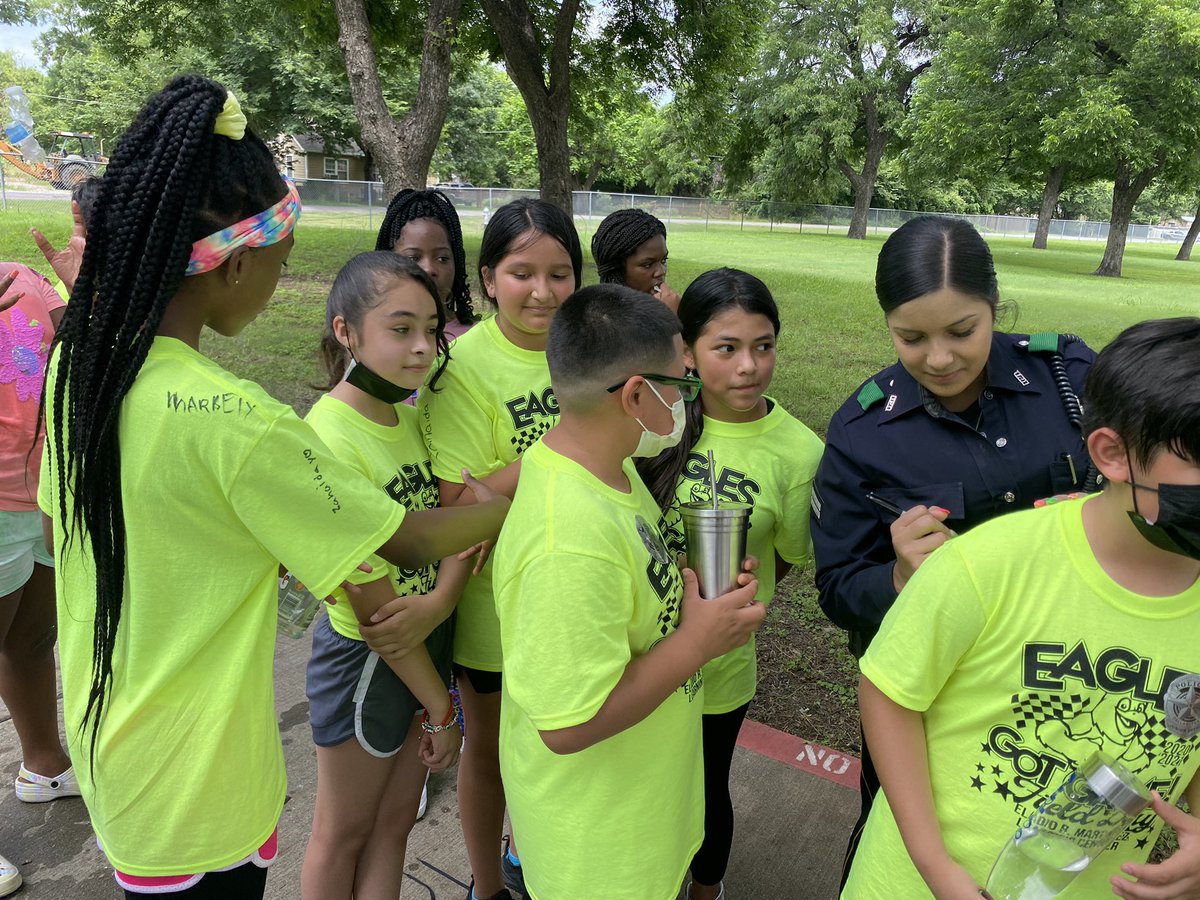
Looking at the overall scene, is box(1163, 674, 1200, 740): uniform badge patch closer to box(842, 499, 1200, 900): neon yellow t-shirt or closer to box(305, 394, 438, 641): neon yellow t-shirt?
box(842, 499, 1200, 900): neon yellow t-shirt

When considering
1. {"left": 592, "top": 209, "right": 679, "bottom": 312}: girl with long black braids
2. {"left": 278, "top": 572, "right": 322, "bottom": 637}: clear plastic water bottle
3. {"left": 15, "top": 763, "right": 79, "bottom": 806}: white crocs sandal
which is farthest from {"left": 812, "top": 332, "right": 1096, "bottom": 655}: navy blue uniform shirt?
{"left": 15, "top": 763, "right": 79, "bottom": 806}: white crocs sandal

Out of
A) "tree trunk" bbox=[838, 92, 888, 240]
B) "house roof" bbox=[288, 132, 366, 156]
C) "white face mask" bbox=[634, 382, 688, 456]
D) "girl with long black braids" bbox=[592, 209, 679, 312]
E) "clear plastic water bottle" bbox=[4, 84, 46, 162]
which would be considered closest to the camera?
"white face mask" bbox=[634, 382, 688, 456]

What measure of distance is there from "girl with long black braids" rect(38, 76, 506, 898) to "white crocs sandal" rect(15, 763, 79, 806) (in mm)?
1789

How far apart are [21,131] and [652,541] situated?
8.14 ft

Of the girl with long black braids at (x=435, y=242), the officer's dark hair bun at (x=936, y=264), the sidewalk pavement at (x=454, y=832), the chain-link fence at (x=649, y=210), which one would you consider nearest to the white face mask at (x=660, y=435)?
the officer's dark hair bun at (x=936, y=264)

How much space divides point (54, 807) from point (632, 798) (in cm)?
252

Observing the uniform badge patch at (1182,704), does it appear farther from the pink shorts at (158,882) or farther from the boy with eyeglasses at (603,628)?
the pink shorts at (158,882)

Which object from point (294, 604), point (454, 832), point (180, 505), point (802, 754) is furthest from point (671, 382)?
point (802, 754)

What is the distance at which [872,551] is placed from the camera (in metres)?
1.90

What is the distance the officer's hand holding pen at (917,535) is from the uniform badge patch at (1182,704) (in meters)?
0.44

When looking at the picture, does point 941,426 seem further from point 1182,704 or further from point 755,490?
point 1182,704

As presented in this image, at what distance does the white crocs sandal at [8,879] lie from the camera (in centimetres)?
254

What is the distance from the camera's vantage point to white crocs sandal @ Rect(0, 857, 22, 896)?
2541mm

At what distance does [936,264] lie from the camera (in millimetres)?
1799
